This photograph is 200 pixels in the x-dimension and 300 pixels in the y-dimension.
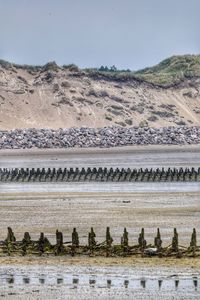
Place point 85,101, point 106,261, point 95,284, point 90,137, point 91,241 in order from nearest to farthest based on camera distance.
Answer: point 95,284, point 106,261, point 91,241, point 90,137, point 85,101

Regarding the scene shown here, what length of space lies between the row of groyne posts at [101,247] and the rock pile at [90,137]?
91.7 m

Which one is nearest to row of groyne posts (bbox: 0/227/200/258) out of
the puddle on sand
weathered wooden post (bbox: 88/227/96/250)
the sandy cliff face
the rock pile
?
weathered wooden post (bbox: 88/227/96/250)

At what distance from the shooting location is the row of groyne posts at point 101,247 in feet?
111

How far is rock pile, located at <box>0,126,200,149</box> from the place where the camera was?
129125 millimetres

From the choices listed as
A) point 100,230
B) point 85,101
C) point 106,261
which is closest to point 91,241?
point 106,261

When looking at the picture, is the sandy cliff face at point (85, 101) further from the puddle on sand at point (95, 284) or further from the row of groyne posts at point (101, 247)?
the puddle on sand at point (95, 284)

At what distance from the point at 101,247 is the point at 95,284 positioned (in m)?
4.90

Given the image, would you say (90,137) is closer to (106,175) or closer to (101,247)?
(106,175)

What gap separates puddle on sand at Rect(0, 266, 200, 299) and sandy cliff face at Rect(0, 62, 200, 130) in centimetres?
11404

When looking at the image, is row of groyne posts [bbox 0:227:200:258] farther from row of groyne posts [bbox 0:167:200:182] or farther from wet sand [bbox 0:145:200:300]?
row of groyne posts [bbox 0:167:200:182]

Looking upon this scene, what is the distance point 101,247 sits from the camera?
3466cm

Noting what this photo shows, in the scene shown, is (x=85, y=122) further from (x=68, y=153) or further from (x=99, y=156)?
(x=99, y=156)

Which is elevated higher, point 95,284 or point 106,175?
point 106,175

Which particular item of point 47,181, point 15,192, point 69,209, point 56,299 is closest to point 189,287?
point 56,299
